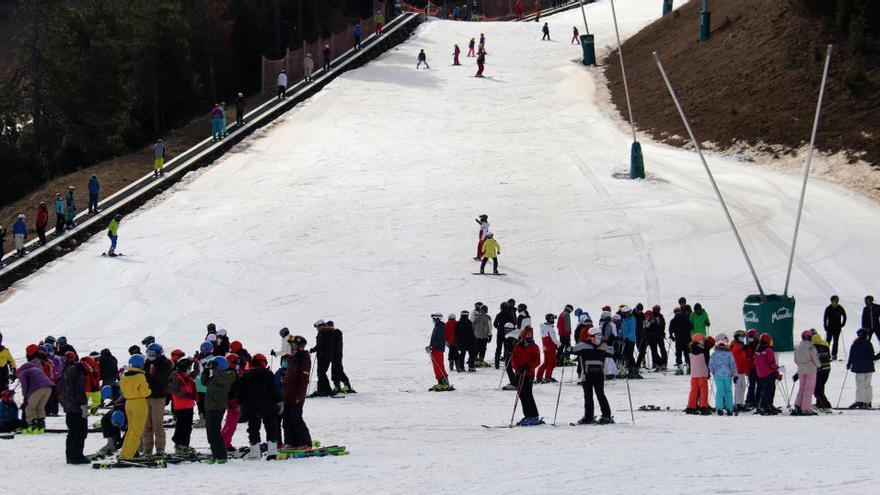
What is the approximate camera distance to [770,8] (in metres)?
45.3

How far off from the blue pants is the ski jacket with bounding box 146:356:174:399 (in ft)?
23.2

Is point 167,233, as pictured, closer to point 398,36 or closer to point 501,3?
point 398,36

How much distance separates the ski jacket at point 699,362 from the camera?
1619 centimetres

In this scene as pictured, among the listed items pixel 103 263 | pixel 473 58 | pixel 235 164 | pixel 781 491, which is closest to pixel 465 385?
pixel 781 491

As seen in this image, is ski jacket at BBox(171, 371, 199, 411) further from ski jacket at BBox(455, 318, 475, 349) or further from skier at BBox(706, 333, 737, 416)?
ski jacket at BBox(455, 318, 475, 349)

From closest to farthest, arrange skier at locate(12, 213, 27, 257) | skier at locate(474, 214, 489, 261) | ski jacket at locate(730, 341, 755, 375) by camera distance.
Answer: ski jacket at locate(730, 341, 755, 375) < skier at locate(474, 214, 489, 261) < skier at locate(12, 213, 27, 257)

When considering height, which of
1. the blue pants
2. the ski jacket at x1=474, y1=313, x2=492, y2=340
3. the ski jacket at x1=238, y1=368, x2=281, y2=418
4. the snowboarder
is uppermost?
the snowboarder

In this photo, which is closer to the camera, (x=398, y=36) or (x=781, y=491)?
(x=781, y=491)

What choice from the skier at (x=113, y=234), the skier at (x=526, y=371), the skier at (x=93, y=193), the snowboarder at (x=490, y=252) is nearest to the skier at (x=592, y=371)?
the skier at (x=526, y=371)

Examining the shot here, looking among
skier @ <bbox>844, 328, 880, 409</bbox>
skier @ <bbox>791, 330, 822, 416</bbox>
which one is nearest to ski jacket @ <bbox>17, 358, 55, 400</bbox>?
skier @ <bbox>791, 330, 822, 416</bbox>

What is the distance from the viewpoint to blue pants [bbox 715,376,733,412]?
16.2 metres

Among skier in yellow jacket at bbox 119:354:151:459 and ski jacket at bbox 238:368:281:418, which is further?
ski jacket at bbox 238:368:281:418

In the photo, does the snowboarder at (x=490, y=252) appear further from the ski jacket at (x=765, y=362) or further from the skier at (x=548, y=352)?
the ski jacket at (x=765, y=362)

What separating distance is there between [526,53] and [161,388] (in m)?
44.2
